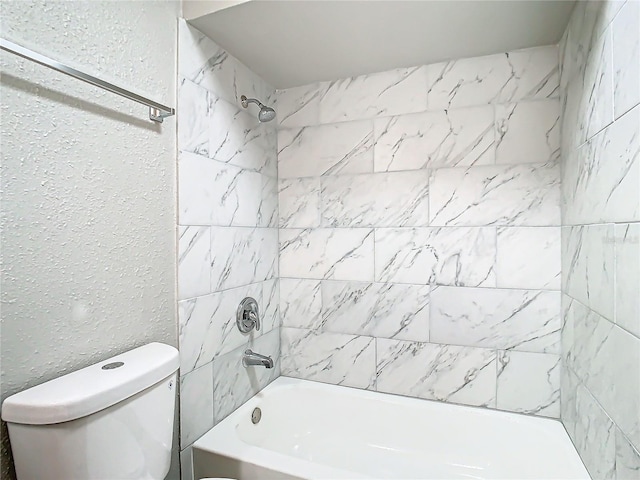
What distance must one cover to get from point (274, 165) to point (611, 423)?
1.86 meters

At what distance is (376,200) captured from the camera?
6.40ft

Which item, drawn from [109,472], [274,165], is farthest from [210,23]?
[109,472]

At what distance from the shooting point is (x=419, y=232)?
187 centimetres

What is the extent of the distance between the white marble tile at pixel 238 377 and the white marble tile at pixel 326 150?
0.99 m

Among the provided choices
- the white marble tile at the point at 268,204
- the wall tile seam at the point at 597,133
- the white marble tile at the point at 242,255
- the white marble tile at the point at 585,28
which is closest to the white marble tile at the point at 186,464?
the white marble tile at the point at 242,255

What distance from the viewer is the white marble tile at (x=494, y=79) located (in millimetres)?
1678

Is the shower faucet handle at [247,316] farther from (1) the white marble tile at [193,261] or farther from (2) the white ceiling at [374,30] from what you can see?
(2) the white ceiling at [374,30]

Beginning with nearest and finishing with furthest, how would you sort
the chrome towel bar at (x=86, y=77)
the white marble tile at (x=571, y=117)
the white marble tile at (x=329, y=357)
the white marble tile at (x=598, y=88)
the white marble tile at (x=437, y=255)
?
the chrome towel bar at (x=86, y=77) < the white marble tile at (x=598, y=88) < the white marble tile at (x=571, y=117) < the white marble tile at (x=437, y=255) < the white marble tile at (x=329, y=357)

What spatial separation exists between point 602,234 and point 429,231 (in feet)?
2.60

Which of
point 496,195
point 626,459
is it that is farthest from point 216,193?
point 626,459

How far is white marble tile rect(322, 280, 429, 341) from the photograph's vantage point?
1.87m

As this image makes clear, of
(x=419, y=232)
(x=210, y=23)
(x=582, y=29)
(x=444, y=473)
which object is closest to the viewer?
(x=582, y=29)

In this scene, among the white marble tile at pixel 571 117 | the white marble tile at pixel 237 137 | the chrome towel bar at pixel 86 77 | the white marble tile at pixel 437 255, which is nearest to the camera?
the chrome towel bar at pixel 86 77

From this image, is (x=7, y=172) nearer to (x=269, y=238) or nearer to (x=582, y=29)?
(x=269, y=238)
